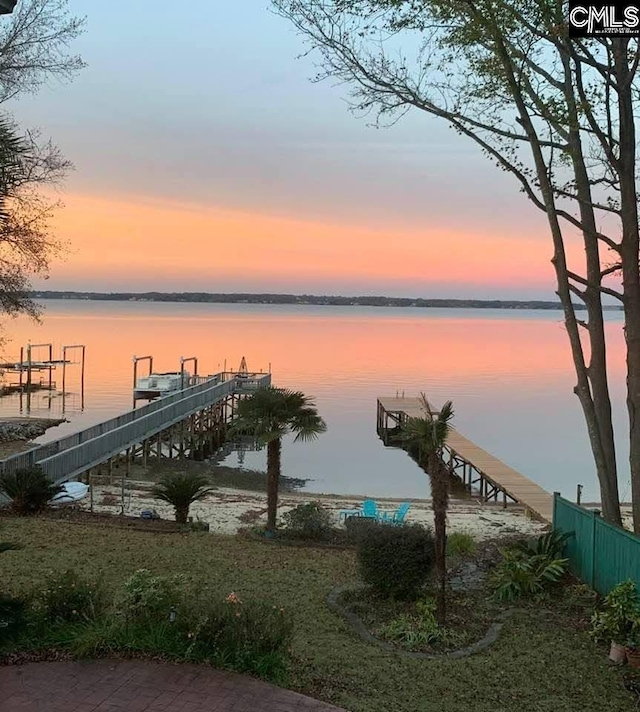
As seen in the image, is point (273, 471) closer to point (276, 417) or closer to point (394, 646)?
point (276, 417)

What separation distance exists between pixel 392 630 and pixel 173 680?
9.22 feet

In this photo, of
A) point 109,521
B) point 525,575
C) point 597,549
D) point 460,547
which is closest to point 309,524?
point 460,547

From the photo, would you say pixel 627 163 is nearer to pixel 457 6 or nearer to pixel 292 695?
pixel 457 6

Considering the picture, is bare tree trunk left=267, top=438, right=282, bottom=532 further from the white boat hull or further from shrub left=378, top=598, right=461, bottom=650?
shrub left=378, top=598, right=461, bottom=650

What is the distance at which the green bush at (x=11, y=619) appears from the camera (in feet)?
19.5

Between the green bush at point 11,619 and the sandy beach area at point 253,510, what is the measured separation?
889 cm

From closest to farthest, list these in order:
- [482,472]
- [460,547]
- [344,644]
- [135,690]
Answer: [135,690] < [344,644] < [460,547] < [482,472]

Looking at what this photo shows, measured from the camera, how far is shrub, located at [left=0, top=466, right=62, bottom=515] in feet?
44.6

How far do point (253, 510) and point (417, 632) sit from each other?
11445mm

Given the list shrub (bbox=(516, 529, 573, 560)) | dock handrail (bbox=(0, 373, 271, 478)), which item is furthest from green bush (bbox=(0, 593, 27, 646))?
dock handrail (bbox=(0, 373, 271, 478))

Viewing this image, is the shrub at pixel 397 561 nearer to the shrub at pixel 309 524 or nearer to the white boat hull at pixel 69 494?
the shrub at pixel 309 524

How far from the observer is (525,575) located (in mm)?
9227

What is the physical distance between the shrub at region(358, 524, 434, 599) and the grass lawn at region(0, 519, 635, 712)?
731 millimetres

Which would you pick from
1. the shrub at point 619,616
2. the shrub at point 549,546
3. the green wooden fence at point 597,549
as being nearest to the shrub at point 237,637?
the shrub at point 619,616
